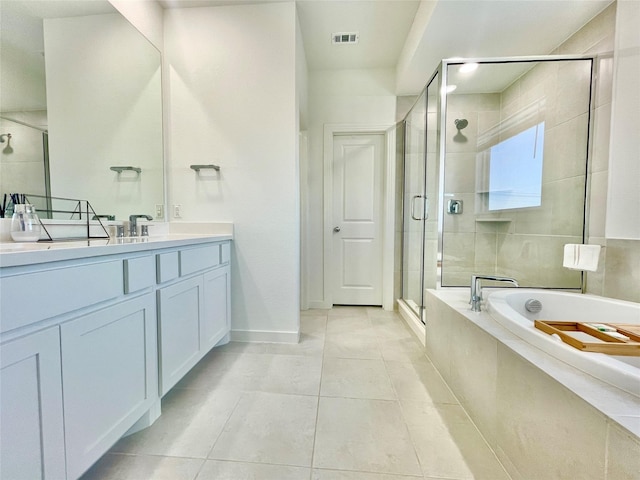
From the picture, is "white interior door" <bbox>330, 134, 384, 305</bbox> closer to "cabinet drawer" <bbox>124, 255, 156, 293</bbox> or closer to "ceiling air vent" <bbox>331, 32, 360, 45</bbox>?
"ceiling air vent" <bbox>331, 32, 360, 45</bbox>

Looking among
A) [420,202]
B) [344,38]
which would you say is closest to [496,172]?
[420,202]

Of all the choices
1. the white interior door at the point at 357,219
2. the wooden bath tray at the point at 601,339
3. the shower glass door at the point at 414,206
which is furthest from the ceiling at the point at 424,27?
the wooden bath tray at the point at 601,339

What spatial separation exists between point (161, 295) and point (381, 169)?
2488 mm

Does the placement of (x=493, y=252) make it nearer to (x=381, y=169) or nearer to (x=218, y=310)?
(x=381, y=169)

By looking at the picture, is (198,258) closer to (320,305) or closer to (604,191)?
(320,305)

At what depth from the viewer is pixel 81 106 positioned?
1.40 meters

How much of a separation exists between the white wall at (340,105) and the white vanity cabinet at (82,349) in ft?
5.99

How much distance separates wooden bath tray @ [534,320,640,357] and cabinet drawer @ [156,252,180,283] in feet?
5.48

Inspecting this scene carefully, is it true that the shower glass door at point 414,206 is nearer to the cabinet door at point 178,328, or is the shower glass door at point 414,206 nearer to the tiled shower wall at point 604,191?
the tiled shower wall at point 604,191

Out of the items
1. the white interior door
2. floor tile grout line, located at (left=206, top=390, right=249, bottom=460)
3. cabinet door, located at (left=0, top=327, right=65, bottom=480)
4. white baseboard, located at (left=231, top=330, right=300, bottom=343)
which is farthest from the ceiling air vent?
floor tile grout line, located at (left=206, top=390, right=249, bottom=460)

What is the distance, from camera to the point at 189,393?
1423 mm

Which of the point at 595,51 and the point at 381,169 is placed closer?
the point at 595,51

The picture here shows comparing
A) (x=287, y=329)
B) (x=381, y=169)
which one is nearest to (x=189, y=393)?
(x=287, y=329)

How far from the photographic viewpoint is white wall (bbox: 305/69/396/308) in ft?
9.11
